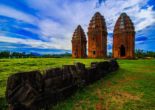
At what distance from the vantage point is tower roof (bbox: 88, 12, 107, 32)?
3769 cm

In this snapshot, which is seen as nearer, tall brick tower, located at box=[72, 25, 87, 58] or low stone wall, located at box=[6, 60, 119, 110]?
low stone wall, located at box=[6, 60, 119, 110]

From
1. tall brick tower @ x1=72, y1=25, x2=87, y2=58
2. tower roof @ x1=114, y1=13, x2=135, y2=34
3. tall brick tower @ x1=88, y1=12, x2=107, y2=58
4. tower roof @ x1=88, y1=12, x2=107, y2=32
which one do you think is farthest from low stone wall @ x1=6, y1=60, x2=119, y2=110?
tall brick tower @ x1=72, y1=25, x2=87, y2=58

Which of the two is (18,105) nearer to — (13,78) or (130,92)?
(13,78)

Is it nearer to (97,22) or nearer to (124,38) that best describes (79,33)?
(97,22)

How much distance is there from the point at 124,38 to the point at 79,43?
12435mm

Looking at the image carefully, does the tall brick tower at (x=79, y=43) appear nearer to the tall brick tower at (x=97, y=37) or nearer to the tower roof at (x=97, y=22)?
the tall brick tower at (x=97, y=37)

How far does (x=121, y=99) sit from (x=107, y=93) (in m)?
0.88

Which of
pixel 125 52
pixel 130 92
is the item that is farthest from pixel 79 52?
pixel 130 92

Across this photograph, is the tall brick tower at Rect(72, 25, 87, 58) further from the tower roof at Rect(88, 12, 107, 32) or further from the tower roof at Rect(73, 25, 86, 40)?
the tower roof at Rect(88, 12, 107, 32)

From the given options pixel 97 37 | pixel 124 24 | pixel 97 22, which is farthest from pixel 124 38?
pixel 97 22

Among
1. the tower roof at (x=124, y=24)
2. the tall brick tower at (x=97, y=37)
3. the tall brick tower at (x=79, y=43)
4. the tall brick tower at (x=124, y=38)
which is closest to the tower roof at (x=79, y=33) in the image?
the tall brick tower at (x=79, y=43)

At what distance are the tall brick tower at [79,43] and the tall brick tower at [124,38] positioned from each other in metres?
9.47

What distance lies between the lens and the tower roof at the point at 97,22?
37.7 metres

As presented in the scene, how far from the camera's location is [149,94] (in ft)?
21.4
